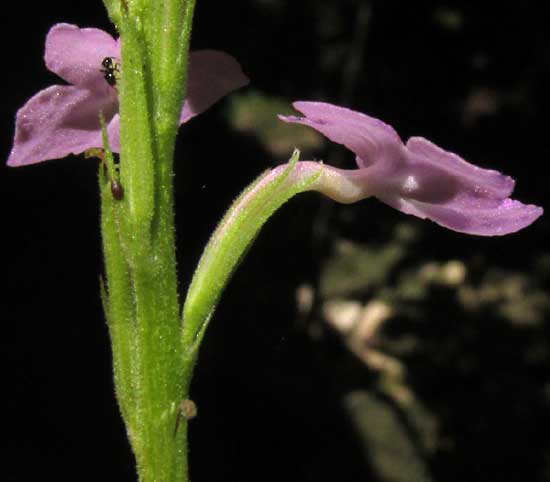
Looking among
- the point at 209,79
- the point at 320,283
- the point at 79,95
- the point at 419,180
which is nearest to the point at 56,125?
the point at 79,95

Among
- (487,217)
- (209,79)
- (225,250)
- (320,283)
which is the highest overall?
(209,79)

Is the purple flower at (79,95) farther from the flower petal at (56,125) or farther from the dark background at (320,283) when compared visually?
the dark background at (320,283)

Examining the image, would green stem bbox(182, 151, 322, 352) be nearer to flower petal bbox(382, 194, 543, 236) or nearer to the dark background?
flower petal bbox(382, 194, 543, 236)

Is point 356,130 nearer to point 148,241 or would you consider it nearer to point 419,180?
point 419,180

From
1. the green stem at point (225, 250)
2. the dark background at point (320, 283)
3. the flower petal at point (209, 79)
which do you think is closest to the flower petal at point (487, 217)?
the green stem at point (225, 250)

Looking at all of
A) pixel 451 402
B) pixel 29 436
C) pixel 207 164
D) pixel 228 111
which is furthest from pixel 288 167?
pixel 228 111

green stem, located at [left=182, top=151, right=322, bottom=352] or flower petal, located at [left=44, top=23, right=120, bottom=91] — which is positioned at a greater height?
flower petal, located at [left=44, top=23, right=120, bottom=91]

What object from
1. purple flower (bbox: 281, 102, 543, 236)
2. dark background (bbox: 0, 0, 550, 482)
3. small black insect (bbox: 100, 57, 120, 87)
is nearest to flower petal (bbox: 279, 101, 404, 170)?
purple flower (bbox: 281, 102, 543, 236)
